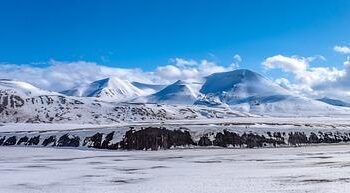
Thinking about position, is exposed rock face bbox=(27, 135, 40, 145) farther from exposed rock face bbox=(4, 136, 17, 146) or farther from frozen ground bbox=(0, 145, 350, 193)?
frozen ground bbox=(0, 145, 350, 193)

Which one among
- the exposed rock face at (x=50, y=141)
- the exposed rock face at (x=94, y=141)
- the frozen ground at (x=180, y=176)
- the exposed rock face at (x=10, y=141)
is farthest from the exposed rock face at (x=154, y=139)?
the exposed rock face at (x=10, y=141)

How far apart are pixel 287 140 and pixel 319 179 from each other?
45254 millimetres

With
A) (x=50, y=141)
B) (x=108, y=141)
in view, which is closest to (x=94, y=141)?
(x=108, y=141)

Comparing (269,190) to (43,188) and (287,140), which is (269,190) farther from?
(287,140)

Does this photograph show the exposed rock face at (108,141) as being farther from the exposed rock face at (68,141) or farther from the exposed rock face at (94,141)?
the exposed rock face at (68,141)

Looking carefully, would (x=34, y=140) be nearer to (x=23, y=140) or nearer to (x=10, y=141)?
(x=23, y=140)

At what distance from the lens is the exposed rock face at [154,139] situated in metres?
78.0

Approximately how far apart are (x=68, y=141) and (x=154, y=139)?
1434 centimetres

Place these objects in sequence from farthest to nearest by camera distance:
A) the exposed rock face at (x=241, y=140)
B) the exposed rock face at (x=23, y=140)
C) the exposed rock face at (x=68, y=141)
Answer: the exposed rock face at (x=23, y=140) < the exposed rock face at (x=68, y=141) < the exposed rock face at (x=241, y=140)

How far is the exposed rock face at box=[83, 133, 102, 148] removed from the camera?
80.2m

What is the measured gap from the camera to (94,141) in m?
81.3

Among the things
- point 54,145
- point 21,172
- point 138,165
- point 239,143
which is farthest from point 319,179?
point 54,145

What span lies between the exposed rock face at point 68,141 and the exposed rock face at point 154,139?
8.24m

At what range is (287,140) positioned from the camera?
81188mm
